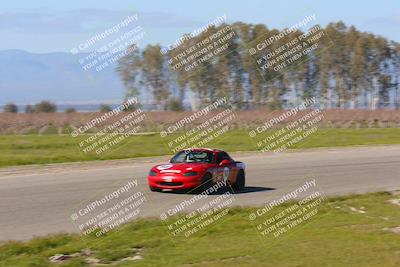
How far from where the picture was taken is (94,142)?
39625mm

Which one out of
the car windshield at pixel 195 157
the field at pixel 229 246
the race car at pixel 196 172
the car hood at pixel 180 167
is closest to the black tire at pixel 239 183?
the race car at pixel 196 172

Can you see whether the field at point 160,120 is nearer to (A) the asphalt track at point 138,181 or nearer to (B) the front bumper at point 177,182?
(A) the asphalt track at point 138,181

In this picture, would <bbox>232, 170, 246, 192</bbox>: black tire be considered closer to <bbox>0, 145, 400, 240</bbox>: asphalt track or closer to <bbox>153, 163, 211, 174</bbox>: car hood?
<bbox>0, 145, 400, 240</bbox>: asphalt track

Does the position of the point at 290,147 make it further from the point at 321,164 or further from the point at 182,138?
the point at 321,164

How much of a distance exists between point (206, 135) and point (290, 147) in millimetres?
7790

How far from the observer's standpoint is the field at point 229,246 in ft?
35.8

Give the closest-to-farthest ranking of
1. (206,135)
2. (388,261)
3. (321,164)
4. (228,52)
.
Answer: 1. (388,261)
2. (321,164)
3. (206,135)
4. (228,52)

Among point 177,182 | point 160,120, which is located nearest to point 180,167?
point 177,182

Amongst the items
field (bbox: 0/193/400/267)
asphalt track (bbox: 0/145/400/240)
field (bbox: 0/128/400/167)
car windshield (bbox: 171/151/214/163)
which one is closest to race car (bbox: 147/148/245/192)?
car windshield (bbox: 171/151/214/163)

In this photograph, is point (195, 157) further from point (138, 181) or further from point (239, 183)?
point (138, 181)

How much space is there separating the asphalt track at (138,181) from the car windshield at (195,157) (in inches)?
47.7

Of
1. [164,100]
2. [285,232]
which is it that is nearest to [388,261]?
[285,232]

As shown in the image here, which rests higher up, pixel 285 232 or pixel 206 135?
pixel 206 135

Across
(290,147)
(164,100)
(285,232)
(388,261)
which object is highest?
(164,100)
